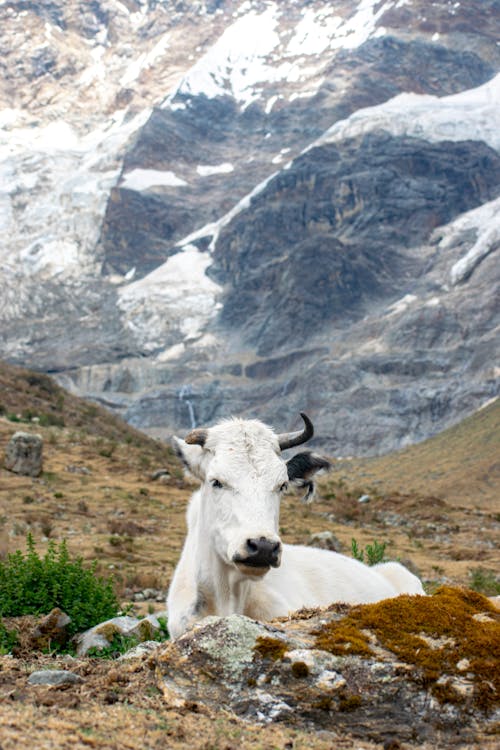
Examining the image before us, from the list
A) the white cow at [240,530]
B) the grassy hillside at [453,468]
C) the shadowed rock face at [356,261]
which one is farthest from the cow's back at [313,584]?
the shadowed rock face at [356,261]

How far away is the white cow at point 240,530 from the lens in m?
6.27

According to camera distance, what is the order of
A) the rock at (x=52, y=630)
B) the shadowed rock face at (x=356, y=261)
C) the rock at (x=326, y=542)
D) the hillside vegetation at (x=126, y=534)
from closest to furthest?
the hillside vegetation at (x=126, y=534) → the rock at (x=52, y=630) → the rock at (x=326, y=542) → the shadowed rock face at (x=356, y=261)

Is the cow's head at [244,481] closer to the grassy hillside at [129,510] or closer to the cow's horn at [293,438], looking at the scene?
the cow's horn at [293,438]

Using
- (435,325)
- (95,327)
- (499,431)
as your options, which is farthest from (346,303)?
(499,431)

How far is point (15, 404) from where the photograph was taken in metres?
39.2

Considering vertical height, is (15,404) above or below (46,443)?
below

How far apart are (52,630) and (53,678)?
14.2 ft

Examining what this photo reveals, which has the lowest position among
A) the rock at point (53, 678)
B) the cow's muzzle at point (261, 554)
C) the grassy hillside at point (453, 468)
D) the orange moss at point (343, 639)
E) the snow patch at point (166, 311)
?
the snow patch at point (166, 311)

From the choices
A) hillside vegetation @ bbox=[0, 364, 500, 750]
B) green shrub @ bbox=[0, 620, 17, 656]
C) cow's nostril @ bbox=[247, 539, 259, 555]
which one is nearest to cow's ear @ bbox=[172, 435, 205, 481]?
cow's nostril @ bbox=[247, 539, 259, 555]

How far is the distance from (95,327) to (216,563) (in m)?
187

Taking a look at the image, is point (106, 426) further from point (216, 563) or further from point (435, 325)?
point (435, 325)

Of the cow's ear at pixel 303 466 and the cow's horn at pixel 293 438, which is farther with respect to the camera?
the cow's ear at pixel 303 466

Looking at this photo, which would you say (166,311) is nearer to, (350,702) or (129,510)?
(129,510)

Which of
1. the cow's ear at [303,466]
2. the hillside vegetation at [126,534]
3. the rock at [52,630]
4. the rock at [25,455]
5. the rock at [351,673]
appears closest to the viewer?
the hillside vegetation at [126,534]
